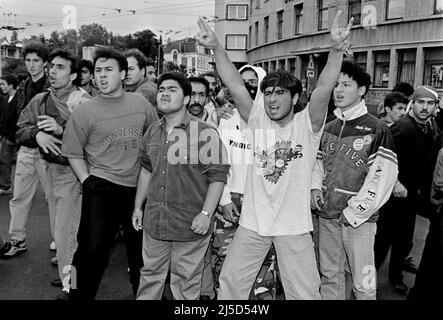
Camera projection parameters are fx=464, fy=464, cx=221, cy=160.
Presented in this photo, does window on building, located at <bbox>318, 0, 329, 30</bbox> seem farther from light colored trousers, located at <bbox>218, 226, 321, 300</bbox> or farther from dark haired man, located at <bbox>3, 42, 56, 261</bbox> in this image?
light colored trousers, located at <bbox>218, 226, 321, 300</bbox>

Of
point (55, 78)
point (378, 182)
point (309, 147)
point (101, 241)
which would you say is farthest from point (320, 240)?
point (55, 78)

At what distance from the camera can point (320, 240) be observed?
11.8 ft

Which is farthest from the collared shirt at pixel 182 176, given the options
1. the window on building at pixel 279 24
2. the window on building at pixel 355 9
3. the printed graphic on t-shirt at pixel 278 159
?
the window on building at pixel 279 24

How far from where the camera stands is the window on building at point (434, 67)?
17484mm

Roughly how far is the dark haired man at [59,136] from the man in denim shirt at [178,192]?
83 centimetres

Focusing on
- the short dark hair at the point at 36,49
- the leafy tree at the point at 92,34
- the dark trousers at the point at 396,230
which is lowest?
the dark trousers at the point at 396,230

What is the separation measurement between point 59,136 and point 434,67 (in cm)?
1728

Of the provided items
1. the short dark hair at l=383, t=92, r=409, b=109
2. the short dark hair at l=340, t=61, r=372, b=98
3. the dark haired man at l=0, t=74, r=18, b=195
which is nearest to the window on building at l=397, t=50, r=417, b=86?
the short dark hair at l=383, t=92, r=409, b=109

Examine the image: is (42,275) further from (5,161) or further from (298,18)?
(298,18)

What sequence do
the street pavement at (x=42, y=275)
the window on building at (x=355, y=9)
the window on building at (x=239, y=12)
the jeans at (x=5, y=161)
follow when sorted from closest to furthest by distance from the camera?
the street pavement at (x=42, y=275) → the jeans at (x=5, y=161) → the window on building at (x=355, y=9) → the window on building at (x=239, y=12)

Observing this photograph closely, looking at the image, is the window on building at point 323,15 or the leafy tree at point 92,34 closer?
the leafy tree at point 92,34

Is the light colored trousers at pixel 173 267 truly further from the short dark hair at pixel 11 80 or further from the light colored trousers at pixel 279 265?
the short dark hair at pixel 11 80

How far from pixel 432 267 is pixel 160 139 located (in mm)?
2048
